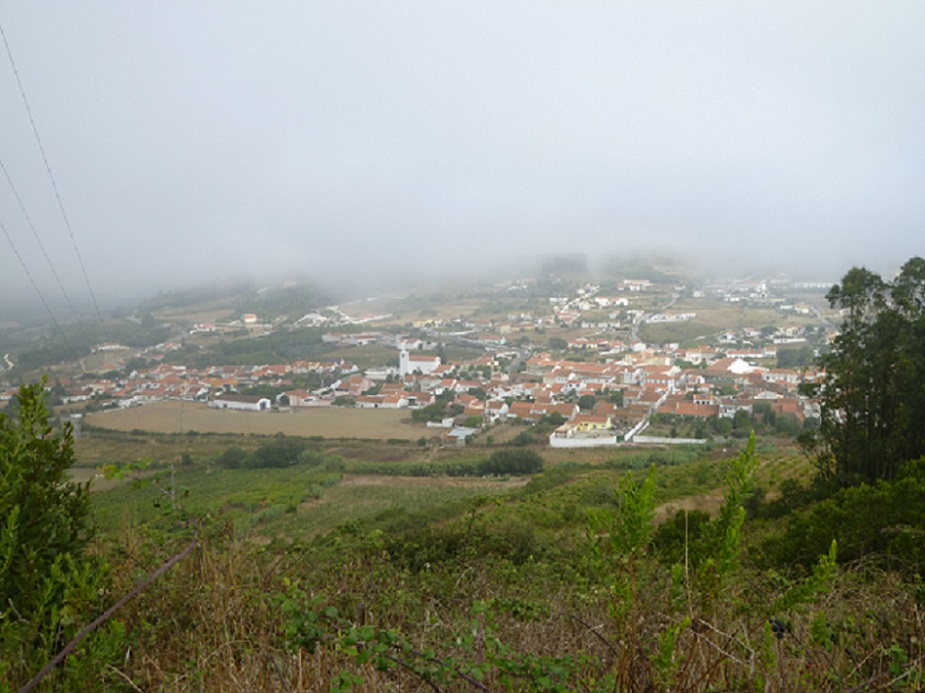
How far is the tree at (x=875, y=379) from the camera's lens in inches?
341

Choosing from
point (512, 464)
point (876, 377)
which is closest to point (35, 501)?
point (876, 377)

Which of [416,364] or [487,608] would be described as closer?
[487,608]

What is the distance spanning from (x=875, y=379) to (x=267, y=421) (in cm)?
2036

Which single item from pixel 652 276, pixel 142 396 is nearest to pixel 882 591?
pixel 142 396

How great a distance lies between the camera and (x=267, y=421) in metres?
23.2

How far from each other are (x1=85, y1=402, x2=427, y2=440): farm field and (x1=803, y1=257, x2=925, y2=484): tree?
596 inches

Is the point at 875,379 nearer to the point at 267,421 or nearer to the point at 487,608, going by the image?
the point at 487,608

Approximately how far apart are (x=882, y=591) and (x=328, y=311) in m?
47.3

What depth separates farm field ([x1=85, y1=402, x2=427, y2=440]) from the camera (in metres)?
20.8

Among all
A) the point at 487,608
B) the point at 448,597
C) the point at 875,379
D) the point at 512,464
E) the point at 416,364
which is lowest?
the point at 512,464

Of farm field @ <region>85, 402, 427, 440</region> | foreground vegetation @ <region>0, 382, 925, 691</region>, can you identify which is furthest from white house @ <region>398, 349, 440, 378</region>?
foreground vegetation @ <region>0, 382, 925, 691</region>

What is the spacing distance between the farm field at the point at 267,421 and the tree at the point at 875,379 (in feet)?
49.7

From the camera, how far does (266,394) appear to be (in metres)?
26.0

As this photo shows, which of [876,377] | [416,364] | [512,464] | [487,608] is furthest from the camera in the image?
[416,364]
